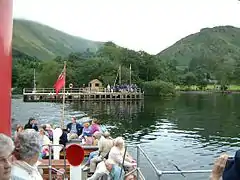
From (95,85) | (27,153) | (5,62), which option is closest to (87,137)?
(5,62)

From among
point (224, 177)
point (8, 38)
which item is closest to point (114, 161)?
point (8, 38)

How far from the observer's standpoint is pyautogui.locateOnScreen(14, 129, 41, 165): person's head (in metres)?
3.57

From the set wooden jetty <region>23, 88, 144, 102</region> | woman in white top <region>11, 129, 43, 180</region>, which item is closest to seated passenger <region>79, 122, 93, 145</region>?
woman in white top <region>11, 129, 43, 180</region>

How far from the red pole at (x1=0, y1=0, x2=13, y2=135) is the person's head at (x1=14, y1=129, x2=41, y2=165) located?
114 cm

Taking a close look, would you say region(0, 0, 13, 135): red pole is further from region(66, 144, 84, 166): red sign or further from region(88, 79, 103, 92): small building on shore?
region(88, 79, 103, 92): small building on shore

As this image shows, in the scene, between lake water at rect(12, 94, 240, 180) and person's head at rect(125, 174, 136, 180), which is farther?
lake water at rect(12, 94, 240, 180)

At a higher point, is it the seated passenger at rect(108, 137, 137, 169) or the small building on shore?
the small building on shore

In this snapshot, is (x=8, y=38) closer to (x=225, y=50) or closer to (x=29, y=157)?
(x=29, y=157)

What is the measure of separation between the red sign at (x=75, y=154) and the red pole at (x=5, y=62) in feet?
3.24

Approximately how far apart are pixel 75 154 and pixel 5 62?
159 centimetres

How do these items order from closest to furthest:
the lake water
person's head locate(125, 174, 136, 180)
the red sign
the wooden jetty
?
the red sign < person's head locate(125, 174, 136, 180) < the lake water < the wooden jetty

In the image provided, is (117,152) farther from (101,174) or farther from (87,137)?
(87,137)

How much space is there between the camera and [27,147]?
11.7ft

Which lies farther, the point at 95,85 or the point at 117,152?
the point at 95,85
